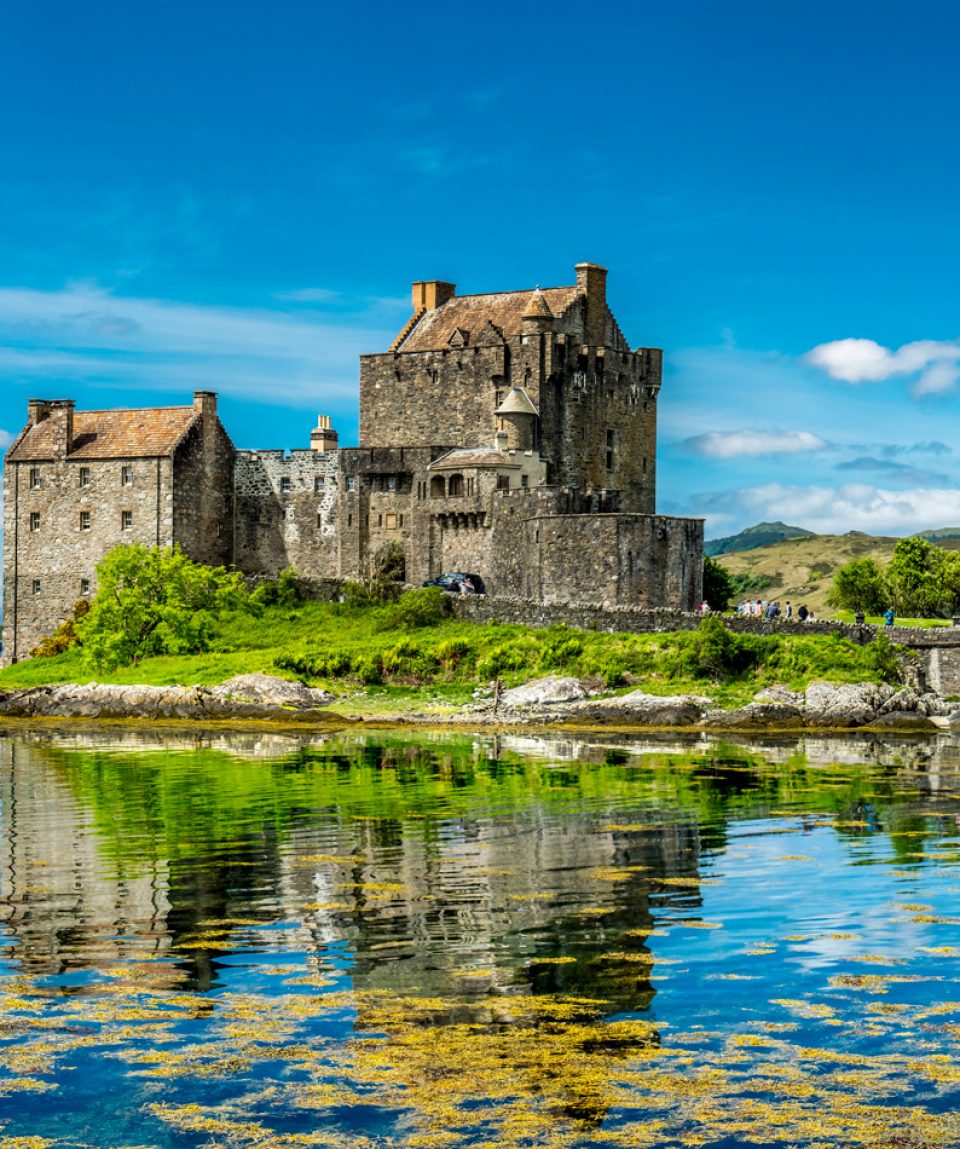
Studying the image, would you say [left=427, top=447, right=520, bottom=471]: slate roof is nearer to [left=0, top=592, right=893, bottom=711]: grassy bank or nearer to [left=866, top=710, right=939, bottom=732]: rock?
[left=0, top=592, right=893, bottom=711]: grassy bank

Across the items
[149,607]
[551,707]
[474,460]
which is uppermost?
[474,460]

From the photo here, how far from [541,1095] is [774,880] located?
1104cm

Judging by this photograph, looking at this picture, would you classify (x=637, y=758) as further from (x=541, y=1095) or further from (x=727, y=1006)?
(x=541, y=1095)

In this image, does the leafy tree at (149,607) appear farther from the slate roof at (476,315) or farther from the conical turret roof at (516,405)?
the slate roof at (476,315)

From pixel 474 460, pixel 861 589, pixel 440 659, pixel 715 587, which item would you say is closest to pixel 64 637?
pixel 474 460

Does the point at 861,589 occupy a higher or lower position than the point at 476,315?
lower

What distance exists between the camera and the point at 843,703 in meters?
54.0

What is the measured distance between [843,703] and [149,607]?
92.7 ft

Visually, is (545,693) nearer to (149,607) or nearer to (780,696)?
(780,696)

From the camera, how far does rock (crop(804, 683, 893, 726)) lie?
176ft

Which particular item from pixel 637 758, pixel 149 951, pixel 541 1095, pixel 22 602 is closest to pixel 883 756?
pixel 637 758

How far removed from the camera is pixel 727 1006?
55.4ft

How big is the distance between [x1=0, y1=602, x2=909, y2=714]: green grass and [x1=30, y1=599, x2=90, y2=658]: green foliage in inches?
61.2

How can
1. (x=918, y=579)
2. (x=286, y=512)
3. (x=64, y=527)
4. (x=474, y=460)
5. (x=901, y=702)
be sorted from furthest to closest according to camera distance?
(x=918, y=579)
(x=64, y=527)
(x=286, y=512)
(x=474, y=460)
(x=901, y=702)
